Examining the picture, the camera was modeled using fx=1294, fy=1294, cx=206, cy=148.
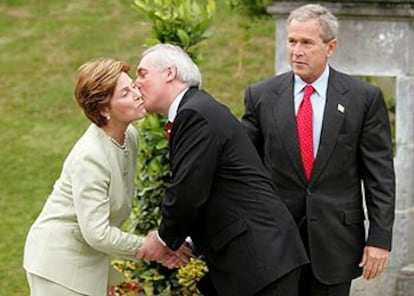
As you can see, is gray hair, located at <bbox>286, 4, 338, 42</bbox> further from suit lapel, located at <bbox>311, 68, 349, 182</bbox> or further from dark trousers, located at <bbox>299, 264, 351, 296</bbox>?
dark trousers, located at <bbox>299, 264, 351, 296</bbox>

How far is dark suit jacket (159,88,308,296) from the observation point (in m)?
5.17

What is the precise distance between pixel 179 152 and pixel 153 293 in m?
1.78

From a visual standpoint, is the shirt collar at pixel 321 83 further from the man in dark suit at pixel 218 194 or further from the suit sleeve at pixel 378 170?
the man in dark suit at pixel 218 194

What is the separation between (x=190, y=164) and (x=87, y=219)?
1.70ft

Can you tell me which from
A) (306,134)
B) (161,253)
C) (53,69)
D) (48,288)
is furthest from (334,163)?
(53,69)

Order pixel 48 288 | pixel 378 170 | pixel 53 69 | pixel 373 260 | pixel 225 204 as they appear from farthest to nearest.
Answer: pixel 53 69, pixel 373 260, pixel 378 170, pixel 48 288, pixel 225 204

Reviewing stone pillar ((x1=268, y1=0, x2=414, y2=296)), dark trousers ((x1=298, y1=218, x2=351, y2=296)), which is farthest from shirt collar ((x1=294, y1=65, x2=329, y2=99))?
stone pillar ((x1=268, y1=0, x2=414, y2=296))

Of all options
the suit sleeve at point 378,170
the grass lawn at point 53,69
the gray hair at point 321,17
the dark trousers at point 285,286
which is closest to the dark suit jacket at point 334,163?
the suit sleeve at point 378,170

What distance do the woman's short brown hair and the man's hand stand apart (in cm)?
144

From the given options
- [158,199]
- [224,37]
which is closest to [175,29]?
[158,199]

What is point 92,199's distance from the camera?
533cm

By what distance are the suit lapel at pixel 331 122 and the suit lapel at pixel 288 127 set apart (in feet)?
0.29

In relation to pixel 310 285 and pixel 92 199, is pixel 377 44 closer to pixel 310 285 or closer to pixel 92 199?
pixel 310 285

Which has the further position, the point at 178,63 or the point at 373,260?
the point at 373,260
